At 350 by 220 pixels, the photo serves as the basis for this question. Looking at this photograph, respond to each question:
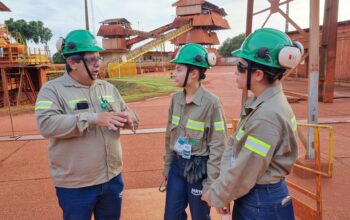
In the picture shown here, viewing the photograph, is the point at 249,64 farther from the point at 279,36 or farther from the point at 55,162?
the point at 55,162

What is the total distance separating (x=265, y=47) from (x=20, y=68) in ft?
73.0

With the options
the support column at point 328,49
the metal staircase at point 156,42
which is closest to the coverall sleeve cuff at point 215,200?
the support column at point 328,49

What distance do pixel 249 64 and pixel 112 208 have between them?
1706 mm

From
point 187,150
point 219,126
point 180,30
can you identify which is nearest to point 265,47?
point 219,126

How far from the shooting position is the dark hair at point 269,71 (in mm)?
1768

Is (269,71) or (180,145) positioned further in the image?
(180,145)

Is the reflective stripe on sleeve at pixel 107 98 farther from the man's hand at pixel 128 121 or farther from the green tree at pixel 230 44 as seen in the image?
the green tree at pixel 230 44

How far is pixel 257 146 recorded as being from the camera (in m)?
1.65

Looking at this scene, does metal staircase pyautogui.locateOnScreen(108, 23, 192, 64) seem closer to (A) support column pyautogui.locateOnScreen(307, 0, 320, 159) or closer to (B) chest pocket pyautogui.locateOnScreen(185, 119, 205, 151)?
(A) support column pyautogui.locateOnScreen(307, 0, 320, 159)

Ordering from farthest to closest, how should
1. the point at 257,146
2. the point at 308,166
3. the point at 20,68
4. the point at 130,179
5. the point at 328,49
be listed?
the point at 20,68, the point at 328,49, the point at 130,179, the point at 308,166, the point at 257,146

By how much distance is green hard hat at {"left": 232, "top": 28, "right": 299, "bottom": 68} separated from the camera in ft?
5.68

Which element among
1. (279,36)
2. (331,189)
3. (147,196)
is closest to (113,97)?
(279,36)

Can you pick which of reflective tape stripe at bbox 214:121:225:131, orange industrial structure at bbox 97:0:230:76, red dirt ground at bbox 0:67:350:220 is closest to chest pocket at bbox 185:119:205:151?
reflective tape stripe at bbox 214:121:225:131

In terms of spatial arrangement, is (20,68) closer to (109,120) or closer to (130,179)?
(130,179)
